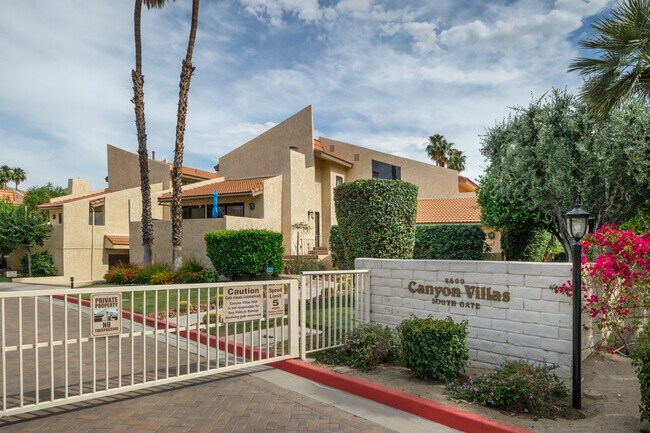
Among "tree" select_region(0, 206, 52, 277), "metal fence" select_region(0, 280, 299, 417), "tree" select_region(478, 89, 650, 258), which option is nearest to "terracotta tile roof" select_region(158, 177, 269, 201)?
"tree" select_region(0, 206, 52, 277)

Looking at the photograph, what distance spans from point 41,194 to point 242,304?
50.4m

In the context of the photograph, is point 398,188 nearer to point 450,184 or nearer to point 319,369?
point 319,369

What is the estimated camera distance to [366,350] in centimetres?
684

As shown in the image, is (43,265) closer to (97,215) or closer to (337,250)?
(97,215)

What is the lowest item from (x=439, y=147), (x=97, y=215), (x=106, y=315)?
(x=106, y=315)

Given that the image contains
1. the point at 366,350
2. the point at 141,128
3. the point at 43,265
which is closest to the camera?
the point at 366,350

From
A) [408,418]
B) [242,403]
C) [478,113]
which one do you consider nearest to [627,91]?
[478,113]

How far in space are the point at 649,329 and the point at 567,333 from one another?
3.47 feet

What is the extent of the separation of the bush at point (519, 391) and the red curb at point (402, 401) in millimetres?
418

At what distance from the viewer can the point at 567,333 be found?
5852mm

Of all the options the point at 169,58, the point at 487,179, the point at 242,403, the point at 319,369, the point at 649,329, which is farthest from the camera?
the point at 169,58

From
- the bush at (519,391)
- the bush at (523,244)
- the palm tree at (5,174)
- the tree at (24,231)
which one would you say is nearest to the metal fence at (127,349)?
the bush at (519,391)

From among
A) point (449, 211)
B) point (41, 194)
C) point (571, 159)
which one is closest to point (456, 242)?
point (449, 211)

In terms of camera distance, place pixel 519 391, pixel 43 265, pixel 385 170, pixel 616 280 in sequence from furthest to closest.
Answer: pixel 385 170, pixel 43 265, pixel 616 280, pixel 519 391
